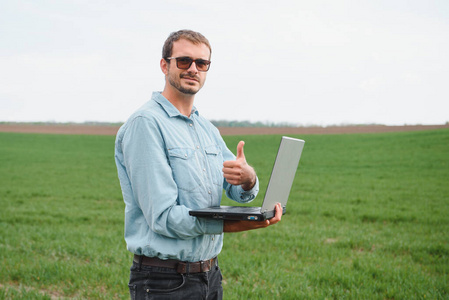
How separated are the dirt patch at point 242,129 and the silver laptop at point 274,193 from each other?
139ft

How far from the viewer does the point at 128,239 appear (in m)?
2.54

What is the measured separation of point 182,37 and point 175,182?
877 millimetres

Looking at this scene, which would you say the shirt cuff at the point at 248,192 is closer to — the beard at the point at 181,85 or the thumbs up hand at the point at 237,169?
the thumbs up hand at the point at 237,169

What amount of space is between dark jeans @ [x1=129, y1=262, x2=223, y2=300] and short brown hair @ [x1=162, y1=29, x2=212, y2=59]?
125 cm

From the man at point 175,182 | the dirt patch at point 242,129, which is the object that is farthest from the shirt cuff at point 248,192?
the dirt patch at point 242,129

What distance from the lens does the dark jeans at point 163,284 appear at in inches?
96.9

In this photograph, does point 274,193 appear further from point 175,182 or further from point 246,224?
point 175,182

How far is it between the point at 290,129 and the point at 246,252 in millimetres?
43662

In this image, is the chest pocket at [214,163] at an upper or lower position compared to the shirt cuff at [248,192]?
upper

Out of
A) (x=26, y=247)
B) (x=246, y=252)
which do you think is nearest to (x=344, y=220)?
(x=246, y=252)

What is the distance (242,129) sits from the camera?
5222cm

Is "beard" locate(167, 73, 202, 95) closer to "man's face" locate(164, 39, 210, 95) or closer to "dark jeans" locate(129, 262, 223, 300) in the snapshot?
"man's face" locate(164, 39, 210, 95)

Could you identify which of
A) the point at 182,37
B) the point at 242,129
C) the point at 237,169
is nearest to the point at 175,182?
the point at 237,169

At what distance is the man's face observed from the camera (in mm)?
2607
